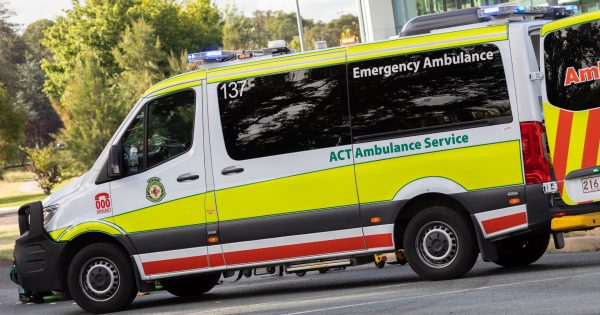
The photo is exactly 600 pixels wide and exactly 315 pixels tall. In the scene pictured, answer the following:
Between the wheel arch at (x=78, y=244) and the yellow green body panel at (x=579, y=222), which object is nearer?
the yellow green body panel at (x=579, y=222)

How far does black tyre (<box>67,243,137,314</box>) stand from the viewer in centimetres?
1214

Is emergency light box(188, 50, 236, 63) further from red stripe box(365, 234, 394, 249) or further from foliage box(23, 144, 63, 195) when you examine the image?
foliage box(23, 144, 63, 195)

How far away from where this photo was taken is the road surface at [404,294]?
9.16 m

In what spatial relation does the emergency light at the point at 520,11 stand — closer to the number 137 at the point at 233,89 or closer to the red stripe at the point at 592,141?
the red stripe at the point at 592,141

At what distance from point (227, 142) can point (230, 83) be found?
635mm

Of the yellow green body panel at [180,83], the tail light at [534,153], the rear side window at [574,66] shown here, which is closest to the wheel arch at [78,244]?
the yellow green body panel at [180,83]

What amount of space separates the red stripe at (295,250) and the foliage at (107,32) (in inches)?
2589

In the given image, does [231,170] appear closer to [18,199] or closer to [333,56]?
[333,56]

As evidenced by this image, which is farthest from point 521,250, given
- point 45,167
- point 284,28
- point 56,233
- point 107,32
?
point 284,28

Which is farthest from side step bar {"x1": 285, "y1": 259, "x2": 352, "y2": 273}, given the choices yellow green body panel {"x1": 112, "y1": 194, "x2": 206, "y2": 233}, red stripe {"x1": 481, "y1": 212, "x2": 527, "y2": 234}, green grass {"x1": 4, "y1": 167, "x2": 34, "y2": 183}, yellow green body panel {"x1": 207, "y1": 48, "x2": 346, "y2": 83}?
green grass {"x1": 4, "y1": 167, "x2": 34, "y2": 183}

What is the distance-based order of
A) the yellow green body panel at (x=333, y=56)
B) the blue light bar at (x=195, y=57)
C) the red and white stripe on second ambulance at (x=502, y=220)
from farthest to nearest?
the blue light bar at (x=195, y=57), the yellow green body panel at (x=333, y=56), the red and white stripe on second ambulance at (x=502, y=220)

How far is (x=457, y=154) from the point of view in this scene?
10.9 meters

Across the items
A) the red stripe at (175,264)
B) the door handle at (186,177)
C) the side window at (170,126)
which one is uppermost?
the side window at (170,126)

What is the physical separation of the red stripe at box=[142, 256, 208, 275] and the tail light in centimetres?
354
